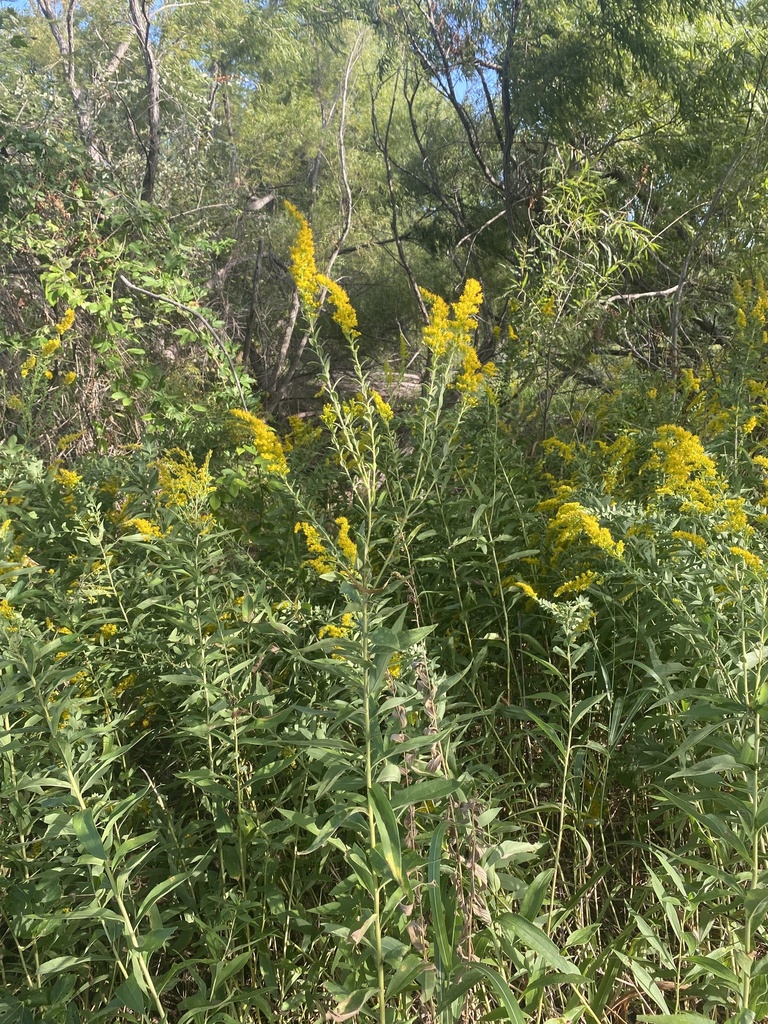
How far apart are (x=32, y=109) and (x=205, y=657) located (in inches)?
198

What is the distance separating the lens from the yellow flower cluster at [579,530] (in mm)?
1452

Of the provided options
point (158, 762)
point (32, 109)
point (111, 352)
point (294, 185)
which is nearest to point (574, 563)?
point (158, 762)

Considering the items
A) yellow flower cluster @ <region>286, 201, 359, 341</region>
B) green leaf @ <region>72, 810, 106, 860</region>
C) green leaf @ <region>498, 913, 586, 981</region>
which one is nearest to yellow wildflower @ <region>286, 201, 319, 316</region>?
yellow flower cluster @ <region>286, 201, 359, 341</region>

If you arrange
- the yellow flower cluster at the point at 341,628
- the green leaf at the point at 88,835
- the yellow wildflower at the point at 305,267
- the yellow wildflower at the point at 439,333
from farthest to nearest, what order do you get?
the yellow wildflower at the point at 439,333, the yellow wildflower at the point at 305,267, the yellow flower cluster at the point at 341,628, the green leaf at the point at 88,835

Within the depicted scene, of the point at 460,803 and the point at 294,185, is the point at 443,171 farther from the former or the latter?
the point at 460,803

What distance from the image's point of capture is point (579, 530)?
1702 mm

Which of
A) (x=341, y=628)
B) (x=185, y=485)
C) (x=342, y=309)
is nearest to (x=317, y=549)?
(x=341, y=628)

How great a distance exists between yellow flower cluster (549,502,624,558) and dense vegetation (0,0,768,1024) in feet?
0.06

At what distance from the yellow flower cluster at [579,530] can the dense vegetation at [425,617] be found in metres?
0.02

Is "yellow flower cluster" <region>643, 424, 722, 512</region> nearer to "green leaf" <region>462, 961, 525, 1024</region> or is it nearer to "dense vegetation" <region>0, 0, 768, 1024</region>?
"dense vegetation" <region>0, 0, 768, 1024</region>

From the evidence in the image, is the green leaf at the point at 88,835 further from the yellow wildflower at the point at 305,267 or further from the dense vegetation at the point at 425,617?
the yellow wildflower at the point at 305,267

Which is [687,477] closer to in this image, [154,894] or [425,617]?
[425,617]

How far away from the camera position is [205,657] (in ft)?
5.14

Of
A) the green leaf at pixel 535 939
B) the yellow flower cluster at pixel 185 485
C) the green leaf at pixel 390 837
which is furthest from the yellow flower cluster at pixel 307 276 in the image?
the green leaf at pixel 535 939
